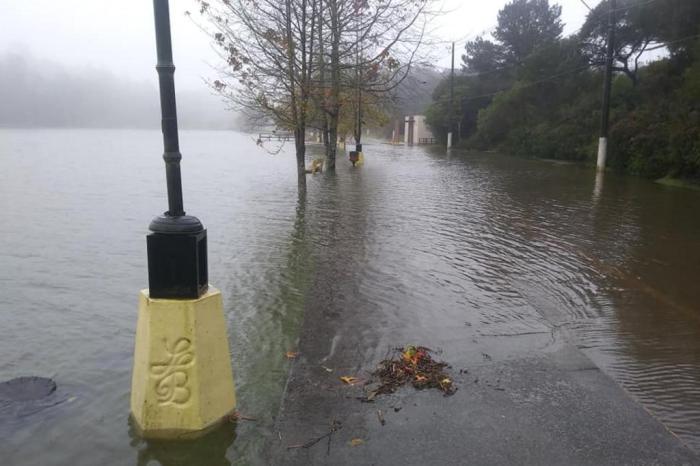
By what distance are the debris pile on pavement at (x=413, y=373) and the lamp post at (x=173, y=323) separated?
100 centimetres

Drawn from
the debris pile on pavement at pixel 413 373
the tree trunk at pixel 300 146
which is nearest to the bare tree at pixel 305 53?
the tree trunk at pixel 300 146

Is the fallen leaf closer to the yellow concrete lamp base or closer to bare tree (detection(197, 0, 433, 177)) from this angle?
the yellow concrete lamp base

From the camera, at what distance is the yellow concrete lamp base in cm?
324

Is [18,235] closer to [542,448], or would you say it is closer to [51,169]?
[542,448]

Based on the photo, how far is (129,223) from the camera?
11.5m

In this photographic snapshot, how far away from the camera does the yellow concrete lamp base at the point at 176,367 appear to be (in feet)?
10.6

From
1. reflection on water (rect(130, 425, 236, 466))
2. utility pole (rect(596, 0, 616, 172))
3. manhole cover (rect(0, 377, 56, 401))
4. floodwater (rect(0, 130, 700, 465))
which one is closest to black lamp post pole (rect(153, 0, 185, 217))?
reflection on water (rect(130, 425, 236, 466))

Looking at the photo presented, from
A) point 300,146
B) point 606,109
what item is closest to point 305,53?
point 300,146

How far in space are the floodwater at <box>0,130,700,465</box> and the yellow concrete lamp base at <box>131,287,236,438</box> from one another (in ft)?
0.43

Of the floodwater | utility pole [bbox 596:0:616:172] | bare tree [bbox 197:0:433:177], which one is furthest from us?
utility pole [bbox 596:0:616:172]

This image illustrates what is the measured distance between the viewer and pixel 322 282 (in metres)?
6.46

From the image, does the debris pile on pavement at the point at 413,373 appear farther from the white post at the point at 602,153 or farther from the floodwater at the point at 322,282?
the white post at the point at 602,153

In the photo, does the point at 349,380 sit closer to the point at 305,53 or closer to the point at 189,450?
the point at 189,450

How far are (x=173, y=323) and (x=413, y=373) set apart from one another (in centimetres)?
156
